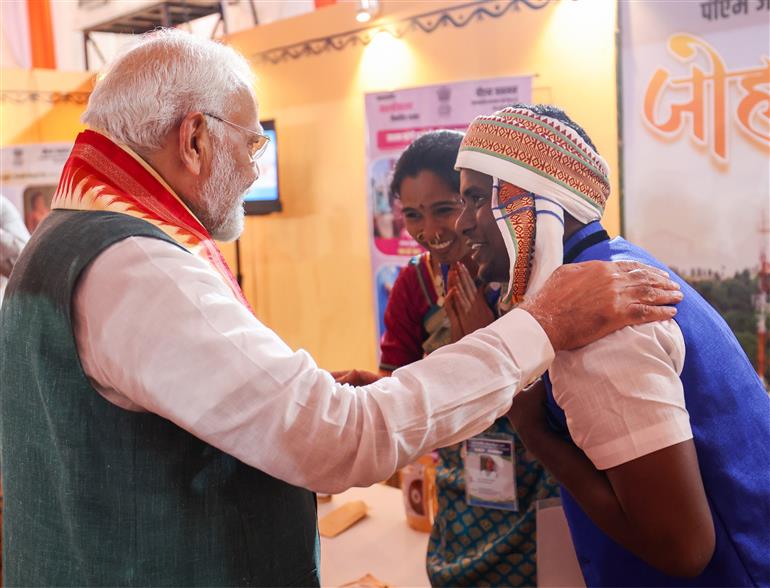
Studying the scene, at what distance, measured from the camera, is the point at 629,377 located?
3.68ft

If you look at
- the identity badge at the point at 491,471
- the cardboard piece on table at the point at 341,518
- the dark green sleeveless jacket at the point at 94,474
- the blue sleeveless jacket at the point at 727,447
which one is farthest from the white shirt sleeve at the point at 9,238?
the blue sleeveless jacket at the point at 727,447

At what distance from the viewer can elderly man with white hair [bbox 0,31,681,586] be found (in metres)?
1.05

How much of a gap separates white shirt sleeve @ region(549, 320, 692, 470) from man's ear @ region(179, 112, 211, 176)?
74 centimetres

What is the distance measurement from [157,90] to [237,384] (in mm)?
560

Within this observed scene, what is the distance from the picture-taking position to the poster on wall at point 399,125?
3930 millimetres

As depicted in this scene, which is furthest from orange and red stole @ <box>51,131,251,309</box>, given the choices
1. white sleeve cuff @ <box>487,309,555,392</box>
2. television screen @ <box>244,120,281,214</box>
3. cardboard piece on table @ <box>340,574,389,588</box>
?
television screen @ <box>244,120,281,214</box>

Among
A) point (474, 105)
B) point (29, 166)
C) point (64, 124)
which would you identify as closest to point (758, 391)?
point (474, 105)

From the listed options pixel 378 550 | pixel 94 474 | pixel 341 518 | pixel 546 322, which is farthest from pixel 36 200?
pixel 546 322

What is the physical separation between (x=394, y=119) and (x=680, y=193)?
5.61ft

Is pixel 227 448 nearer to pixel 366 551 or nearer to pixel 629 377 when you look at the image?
pixel 629 377

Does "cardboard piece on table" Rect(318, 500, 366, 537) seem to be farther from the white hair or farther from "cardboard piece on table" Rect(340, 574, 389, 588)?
the white hair

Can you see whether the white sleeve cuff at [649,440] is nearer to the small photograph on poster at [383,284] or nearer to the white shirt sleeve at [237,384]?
the white shirt sleeve at [237,384]

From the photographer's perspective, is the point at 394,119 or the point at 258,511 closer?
the point at 258,511

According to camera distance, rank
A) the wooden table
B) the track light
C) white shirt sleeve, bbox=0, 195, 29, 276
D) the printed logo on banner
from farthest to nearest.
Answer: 1. the track light
2. the printed logo on banner
3. white shirt sleeve, bbox=0, 195, 29, 276
4. the wooden table
